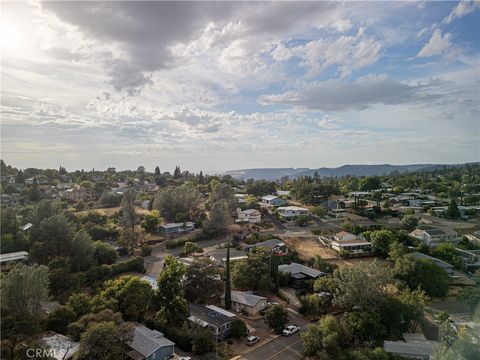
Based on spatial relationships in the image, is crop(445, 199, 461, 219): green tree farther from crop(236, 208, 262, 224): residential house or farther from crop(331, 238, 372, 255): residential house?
crop(236, 208, 262, 224): residential house

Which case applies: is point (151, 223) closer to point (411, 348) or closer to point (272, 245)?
point (272, 245)

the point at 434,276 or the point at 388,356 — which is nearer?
the point at 388,356

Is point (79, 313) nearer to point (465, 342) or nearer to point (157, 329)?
point (157, 329)

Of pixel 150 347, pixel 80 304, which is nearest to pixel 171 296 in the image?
pixel 150 347

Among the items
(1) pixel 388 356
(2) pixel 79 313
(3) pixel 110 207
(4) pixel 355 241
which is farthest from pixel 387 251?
(3) pixel 110 207

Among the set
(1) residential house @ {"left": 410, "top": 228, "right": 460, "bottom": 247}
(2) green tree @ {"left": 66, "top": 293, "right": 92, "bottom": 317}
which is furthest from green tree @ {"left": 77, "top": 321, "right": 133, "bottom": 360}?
(1) residential house @ {"left": 410, "top": 228, "right": 460, "bottom": 247}

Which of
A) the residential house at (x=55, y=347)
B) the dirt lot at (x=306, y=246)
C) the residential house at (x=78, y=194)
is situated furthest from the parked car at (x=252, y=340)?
the residential house at (x=78, y=194)
